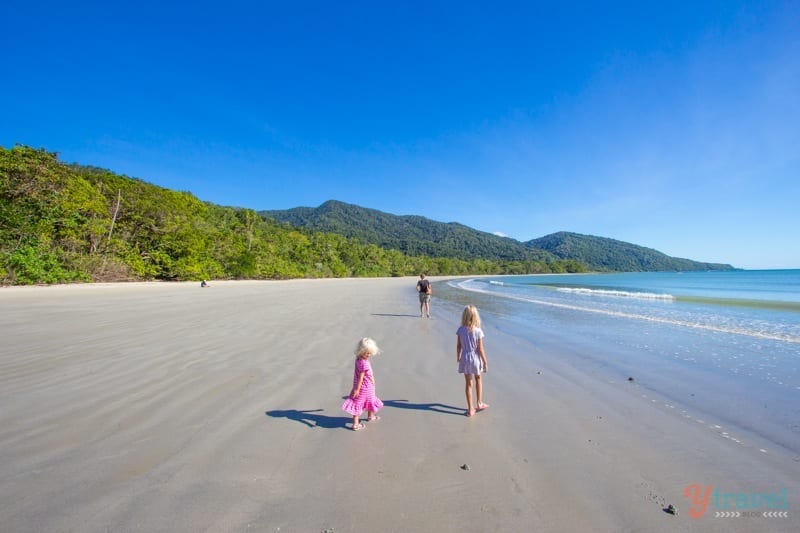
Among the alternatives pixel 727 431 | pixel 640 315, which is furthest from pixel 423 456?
pixel 640 315

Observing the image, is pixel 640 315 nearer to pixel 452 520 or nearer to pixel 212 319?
pixel 452 520

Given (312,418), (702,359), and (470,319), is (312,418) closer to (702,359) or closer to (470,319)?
(470,319)

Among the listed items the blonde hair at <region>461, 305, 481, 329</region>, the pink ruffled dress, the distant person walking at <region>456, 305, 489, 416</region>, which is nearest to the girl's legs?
the distant person walking at <region>456, 305, 489, 416</region>

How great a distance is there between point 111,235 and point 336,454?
1759 inches

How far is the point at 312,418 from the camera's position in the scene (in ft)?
14.3

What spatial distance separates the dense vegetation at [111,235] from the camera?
26.2 meters

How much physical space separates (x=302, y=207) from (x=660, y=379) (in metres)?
200

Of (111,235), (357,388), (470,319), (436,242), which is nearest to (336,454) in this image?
(357,388)

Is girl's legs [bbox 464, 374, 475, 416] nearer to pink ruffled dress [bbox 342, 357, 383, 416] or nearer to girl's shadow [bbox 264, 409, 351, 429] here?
pink ruffled dress [bbox 342, 357, 383, 416]

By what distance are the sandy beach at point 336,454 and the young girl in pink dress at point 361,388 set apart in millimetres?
241

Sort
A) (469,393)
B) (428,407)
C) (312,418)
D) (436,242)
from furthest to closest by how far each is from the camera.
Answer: (436,242), (428,407), (469,393), (312,418)

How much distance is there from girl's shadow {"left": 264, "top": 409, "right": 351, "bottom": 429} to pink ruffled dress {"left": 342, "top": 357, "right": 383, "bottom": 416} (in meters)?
0.27

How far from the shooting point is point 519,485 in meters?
2.94

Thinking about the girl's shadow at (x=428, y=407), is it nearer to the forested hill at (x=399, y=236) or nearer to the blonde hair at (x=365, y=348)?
the blonde hair at (x=365, y=348)
